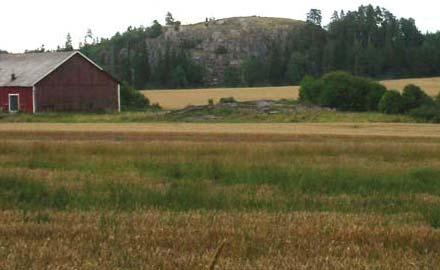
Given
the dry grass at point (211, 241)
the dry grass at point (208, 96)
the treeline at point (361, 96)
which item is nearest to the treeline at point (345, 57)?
the dry grass at point (208, 96)

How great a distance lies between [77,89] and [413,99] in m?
31.8

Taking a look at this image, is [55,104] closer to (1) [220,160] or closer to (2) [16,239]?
(1) [220,160]

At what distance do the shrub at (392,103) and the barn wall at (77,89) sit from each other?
2676 centimetres

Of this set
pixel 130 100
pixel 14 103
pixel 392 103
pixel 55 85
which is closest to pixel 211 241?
pixel 392 103

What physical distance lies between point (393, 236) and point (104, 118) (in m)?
56.2

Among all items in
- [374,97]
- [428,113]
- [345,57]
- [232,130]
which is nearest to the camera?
[232,130]

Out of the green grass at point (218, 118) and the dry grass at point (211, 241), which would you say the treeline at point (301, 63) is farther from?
the dry grass at point (211, 241)

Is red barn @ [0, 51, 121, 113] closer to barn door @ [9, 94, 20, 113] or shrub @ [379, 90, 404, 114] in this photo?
barn door @ [9, 94, 20, 113]

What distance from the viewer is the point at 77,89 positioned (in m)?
74.9

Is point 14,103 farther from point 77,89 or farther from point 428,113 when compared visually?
point 428,113

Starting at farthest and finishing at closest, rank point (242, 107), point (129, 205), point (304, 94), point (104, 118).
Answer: point (304, 94) < point (242, 107) < point (104, 118) < point (129, 205)

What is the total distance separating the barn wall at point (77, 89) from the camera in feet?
236

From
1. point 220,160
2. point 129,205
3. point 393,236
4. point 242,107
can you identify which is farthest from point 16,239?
point 242,107

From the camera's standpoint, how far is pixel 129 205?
44.4 feet
